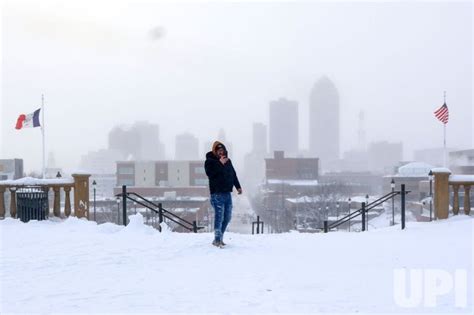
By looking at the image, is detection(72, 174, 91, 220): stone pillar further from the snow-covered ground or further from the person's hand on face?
the person's hand on face

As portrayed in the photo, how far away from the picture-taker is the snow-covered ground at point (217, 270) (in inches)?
165

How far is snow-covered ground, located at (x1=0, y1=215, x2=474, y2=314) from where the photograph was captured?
4191 mm

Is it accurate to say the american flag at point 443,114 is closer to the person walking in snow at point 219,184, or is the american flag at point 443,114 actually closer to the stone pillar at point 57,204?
the person walking in snow at point 219,184

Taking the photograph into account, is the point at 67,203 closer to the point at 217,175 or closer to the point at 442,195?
the point at 217,175

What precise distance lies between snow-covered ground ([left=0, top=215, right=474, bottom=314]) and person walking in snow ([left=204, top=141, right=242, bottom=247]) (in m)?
0.51

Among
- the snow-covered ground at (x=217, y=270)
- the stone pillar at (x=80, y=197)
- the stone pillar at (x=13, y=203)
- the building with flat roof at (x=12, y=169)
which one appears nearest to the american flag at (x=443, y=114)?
the snow-covered ground at (x=217, y=270)

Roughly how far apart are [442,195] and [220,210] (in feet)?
20.5

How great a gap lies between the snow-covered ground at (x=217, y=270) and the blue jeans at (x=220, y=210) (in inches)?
13.2

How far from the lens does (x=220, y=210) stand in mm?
7395

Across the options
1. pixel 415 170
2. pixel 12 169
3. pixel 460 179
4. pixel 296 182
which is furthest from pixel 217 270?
pixel 296 182

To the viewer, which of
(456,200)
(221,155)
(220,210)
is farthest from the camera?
(456,200)

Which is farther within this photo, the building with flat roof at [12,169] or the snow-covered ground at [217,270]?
the building with flat roof at [12,169]


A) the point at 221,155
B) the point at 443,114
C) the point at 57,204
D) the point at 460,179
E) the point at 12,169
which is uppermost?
the point at 443,114

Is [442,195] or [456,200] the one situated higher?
[442,195]
